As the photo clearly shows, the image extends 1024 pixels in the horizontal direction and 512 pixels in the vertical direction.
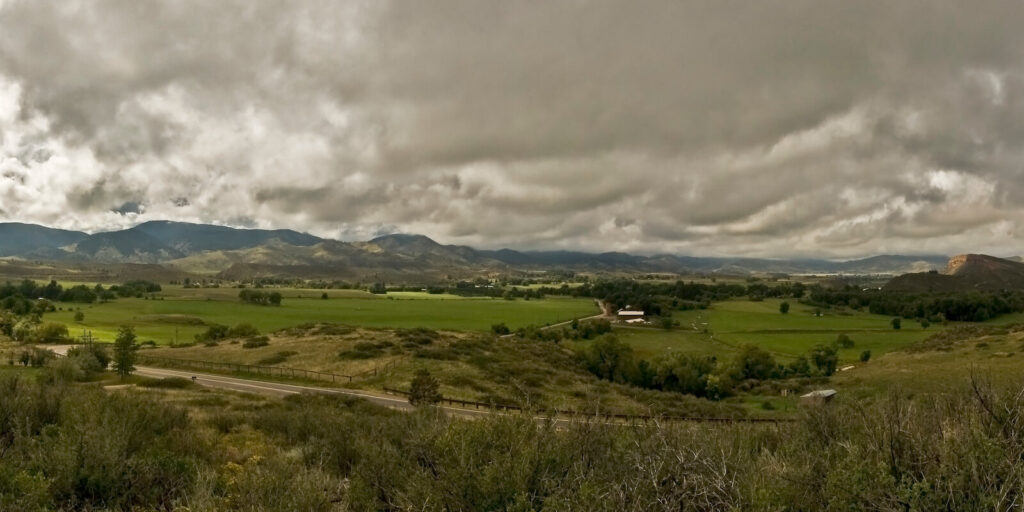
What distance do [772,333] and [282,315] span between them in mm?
128951

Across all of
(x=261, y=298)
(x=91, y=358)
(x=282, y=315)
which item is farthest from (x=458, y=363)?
(x=261, y=298)

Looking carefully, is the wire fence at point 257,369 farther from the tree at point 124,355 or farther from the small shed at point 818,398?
the small shed at point 818,398

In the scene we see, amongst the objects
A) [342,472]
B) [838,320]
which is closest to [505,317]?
[838,320]

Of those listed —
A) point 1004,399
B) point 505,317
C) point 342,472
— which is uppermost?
point 1004,399

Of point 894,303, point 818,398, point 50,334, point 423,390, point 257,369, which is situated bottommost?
point 257,369

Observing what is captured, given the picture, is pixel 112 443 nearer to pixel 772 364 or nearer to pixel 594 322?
pixel 772 364

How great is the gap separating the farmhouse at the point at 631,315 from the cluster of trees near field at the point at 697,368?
2057 inches

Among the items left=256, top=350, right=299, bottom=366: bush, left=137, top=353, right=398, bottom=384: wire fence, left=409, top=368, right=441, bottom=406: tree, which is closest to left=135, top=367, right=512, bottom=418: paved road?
left=409, top=368, right=441, bottom=406: tree

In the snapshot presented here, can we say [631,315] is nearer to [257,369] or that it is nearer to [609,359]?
[609,359]

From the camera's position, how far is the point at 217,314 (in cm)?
13988

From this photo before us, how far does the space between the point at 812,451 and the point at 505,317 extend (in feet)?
446

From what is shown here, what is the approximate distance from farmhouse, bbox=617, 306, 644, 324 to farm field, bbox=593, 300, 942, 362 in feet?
35.2

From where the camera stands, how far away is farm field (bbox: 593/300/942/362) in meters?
93.8

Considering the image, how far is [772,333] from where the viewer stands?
114 meters
